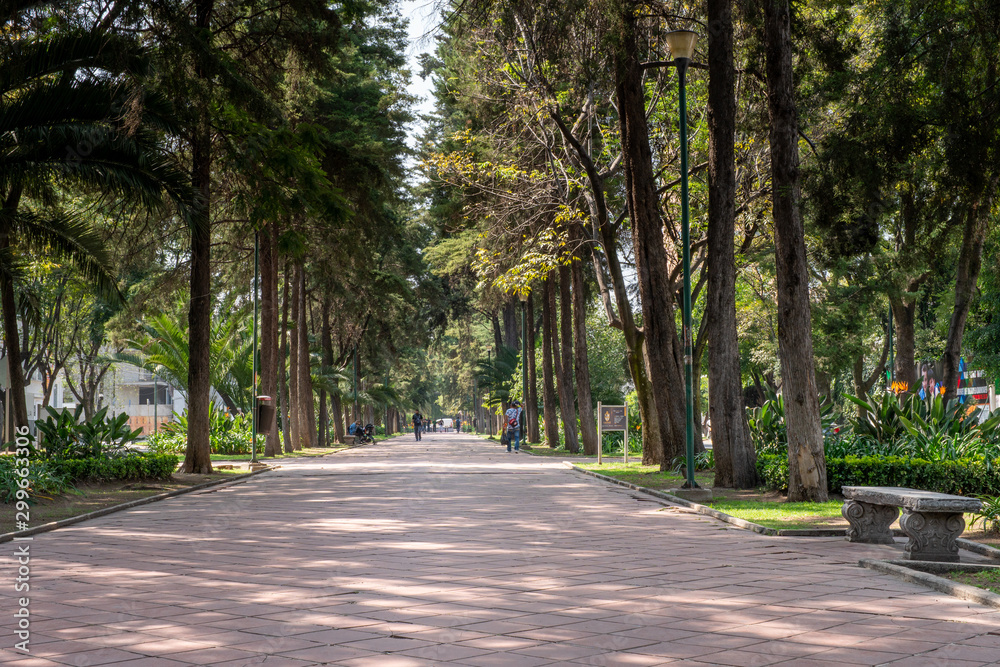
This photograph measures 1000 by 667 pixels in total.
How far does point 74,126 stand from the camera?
1511 centimetres

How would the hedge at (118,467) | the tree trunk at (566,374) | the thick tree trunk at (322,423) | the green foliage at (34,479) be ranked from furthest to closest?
the thick tree trunk at (322,423) → the tree trunk at (566,374) → the hedge at (118,467) → the green foliage at (34,479)

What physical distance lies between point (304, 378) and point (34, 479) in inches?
913

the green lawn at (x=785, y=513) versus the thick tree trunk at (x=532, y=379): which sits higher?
the thick tree trunk at (x=532, y=379)

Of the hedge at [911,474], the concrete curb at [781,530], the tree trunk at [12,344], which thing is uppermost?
the tree trunk at [12,344]

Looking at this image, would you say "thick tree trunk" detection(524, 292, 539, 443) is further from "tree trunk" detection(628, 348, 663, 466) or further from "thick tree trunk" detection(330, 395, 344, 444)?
"tree trunk" detection(628, 348, 663, 466)

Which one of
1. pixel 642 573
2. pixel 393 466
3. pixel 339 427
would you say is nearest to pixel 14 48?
pixel 642 573

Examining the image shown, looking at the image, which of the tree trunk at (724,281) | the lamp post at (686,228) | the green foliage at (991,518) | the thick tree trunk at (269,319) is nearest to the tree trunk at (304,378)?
the thick tree trunk at (269,319)

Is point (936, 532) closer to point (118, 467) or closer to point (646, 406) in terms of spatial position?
point (646, 406)

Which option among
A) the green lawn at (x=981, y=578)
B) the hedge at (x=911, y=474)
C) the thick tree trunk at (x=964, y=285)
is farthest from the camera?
the thick tree trunk at (x=964, y=285)

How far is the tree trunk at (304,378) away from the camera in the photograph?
36.7 metres

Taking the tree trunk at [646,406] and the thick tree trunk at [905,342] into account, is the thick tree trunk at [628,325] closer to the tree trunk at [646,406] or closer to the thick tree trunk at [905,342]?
the tree trunk at [646,406]

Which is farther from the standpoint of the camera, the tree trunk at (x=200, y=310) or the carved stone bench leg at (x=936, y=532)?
the tree trunk at (x=200, y=310)

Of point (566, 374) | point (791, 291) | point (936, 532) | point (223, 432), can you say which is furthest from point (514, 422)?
point (936, 532)

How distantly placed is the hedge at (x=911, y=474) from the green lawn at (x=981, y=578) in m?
4.68
